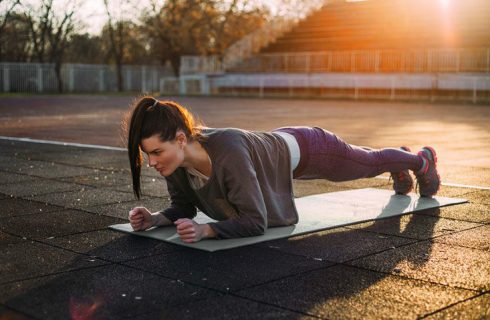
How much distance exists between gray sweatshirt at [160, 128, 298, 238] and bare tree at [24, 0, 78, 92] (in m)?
34.2

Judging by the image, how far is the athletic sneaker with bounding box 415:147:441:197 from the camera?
17.0 ft

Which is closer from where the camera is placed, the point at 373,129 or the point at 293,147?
the point at 293,147

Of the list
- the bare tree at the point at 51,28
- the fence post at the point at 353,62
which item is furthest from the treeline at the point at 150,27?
the fence post at the point at 353,62

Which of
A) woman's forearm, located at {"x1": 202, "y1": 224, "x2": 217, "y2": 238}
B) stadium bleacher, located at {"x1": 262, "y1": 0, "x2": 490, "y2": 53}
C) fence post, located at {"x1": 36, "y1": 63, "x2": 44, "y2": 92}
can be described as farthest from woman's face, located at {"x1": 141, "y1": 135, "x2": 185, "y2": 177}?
fence post, located at {"x1": 36, "y1": 63, "x2": 44, "y2": 92}

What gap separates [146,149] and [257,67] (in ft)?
99.8

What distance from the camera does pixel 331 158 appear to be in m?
4.54

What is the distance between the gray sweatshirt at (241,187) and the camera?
3809mm

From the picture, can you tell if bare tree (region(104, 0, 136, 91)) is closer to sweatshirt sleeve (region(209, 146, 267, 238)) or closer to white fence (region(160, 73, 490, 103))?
white fence (region(160, 73, 490, 103))

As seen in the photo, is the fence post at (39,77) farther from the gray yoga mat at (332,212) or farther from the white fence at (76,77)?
the gray yoga mat at (332,212)

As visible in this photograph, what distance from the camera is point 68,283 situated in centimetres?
312

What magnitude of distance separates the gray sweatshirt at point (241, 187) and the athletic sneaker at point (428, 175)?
129 cm

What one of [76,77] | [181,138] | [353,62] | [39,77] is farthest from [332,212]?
[76,77]

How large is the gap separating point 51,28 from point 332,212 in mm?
37360

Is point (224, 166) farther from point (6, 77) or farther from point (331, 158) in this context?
point (6, 77)
